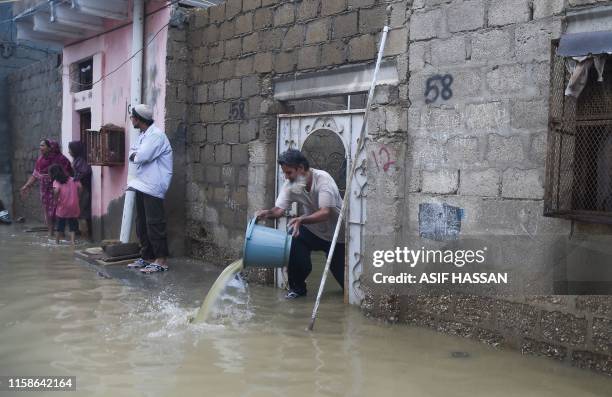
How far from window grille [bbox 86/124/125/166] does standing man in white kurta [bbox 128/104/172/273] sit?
147 centimetres

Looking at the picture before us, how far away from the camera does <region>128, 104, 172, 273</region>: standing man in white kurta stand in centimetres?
625

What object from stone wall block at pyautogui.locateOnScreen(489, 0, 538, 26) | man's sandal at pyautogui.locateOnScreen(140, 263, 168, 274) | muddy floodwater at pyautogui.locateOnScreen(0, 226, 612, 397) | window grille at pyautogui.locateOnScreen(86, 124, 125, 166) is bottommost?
muddy floodwater at pyautogui.locateOnScreen(0, 226, 612, 397)

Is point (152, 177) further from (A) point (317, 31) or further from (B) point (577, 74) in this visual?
(B) point (577, 74)

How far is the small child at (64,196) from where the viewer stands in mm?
8254

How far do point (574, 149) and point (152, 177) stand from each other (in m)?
4.22

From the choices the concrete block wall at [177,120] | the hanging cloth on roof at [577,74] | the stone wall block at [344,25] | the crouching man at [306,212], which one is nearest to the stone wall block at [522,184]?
the hanging cloth on roof at [577,74]

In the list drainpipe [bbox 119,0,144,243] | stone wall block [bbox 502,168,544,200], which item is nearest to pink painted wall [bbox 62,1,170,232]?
drainpipe [bbox 119,0,144,243]

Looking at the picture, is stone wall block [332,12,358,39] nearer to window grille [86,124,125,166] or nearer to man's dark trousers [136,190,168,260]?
man's dark trousers [136,190,168,260]

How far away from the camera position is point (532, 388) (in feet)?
10.5

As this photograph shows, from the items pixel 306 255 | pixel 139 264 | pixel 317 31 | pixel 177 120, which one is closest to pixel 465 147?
pixel 306 255

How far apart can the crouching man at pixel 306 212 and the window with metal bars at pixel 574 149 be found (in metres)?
1.80

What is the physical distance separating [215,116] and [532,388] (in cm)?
456

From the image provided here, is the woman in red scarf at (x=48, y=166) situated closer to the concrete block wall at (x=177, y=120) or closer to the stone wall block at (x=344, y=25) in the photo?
the concrete block wall at (x=177, y=120)

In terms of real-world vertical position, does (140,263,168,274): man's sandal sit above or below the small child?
below
